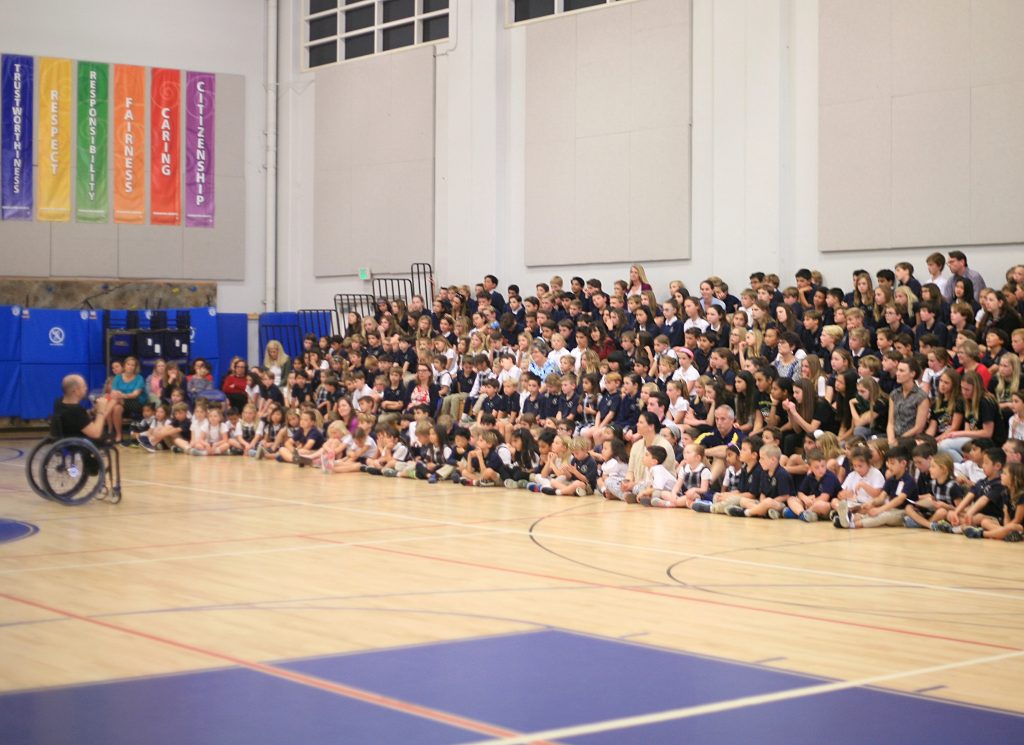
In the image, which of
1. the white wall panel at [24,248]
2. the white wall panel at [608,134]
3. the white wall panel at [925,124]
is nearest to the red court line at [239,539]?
the white wall panel at [925,124]

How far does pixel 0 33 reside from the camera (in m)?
21.5

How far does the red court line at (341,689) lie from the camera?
14.9 feet

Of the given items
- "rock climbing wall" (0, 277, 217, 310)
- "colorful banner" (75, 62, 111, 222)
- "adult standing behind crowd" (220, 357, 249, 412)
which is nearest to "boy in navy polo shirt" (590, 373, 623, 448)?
"adult standing behind crowd" (220, 357, 249, 412)

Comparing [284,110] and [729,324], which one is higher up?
[284,110]

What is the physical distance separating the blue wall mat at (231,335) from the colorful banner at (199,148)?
6.04 ft

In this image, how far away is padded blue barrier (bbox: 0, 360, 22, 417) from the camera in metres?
21.0

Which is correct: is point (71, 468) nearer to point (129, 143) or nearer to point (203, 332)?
point (203, 332)

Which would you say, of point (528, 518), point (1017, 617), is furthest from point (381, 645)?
point (528, 518)

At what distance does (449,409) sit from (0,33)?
451 inches

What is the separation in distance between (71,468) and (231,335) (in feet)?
37.3

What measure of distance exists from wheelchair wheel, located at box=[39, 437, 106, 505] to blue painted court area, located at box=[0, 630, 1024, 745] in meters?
6.44

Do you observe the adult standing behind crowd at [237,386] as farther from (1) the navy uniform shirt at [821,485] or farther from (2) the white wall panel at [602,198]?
(1) the navy uniform shirt at [821,485]

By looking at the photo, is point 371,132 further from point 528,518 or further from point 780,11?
point 528,518

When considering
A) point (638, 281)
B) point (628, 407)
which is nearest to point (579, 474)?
point (628, 407)
